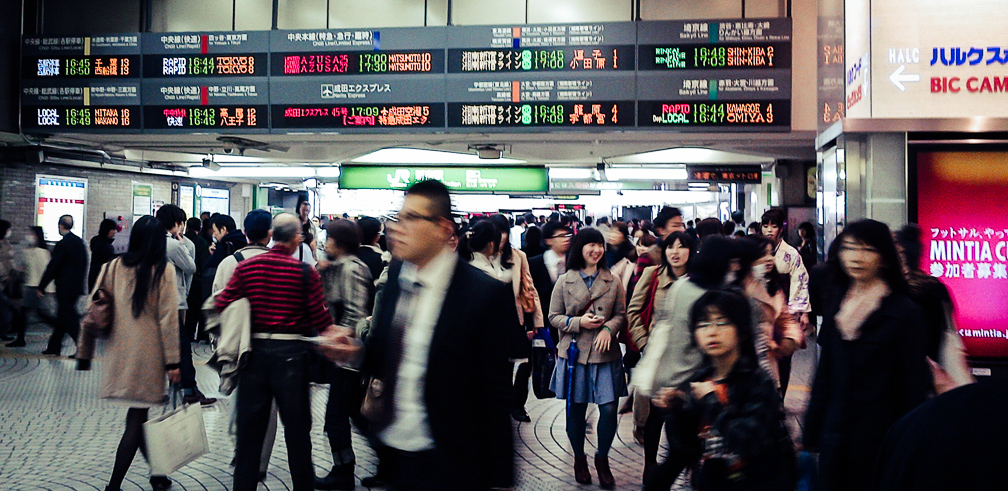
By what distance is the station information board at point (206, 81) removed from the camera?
10.1 meters

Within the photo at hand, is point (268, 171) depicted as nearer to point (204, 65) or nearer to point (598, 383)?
point (204, 65)

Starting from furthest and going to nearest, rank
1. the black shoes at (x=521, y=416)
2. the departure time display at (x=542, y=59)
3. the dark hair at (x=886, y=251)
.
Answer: the departure time display at (x=542, y=59)
the black shoes at (x=521, y=416)
the dark hair at (x=886, y=251)

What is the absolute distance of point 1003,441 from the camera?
4.26ft

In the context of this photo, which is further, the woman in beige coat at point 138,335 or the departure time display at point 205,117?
the departure time display at point 205,117

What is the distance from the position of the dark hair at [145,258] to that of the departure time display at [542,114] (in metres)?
5.16

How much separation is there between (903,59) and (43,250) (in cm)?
1034

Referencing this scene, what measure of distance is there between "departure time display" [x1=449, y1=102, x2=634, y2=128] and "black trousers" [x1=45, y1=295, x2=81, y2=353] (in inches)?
206

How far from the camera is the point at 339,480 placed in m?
5.36

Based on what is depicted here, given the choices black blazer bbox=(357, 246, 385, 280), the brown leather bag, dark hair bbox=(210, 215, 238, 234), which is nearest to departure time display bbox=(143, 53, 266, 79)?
dark hair bbox=(210, 215, 238, 234)

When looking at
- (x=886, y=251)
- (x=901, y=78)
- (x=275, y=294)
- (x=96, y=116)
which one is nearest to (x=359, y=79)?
(x=96, y=116)

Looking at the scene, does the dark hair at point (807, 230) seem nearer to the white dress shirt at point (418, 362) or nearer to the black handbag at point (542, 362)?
the black handbag at point (542, 362)

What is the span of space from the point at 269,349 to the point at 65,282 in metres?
7.57

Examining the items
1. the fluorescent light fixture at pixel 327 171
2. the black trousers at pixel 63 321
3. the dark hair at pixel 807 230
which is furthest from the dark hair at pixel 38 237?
the dark hair at pixel 807 230

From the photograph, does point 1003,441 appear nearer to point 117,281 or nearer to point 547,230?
point 117,281
